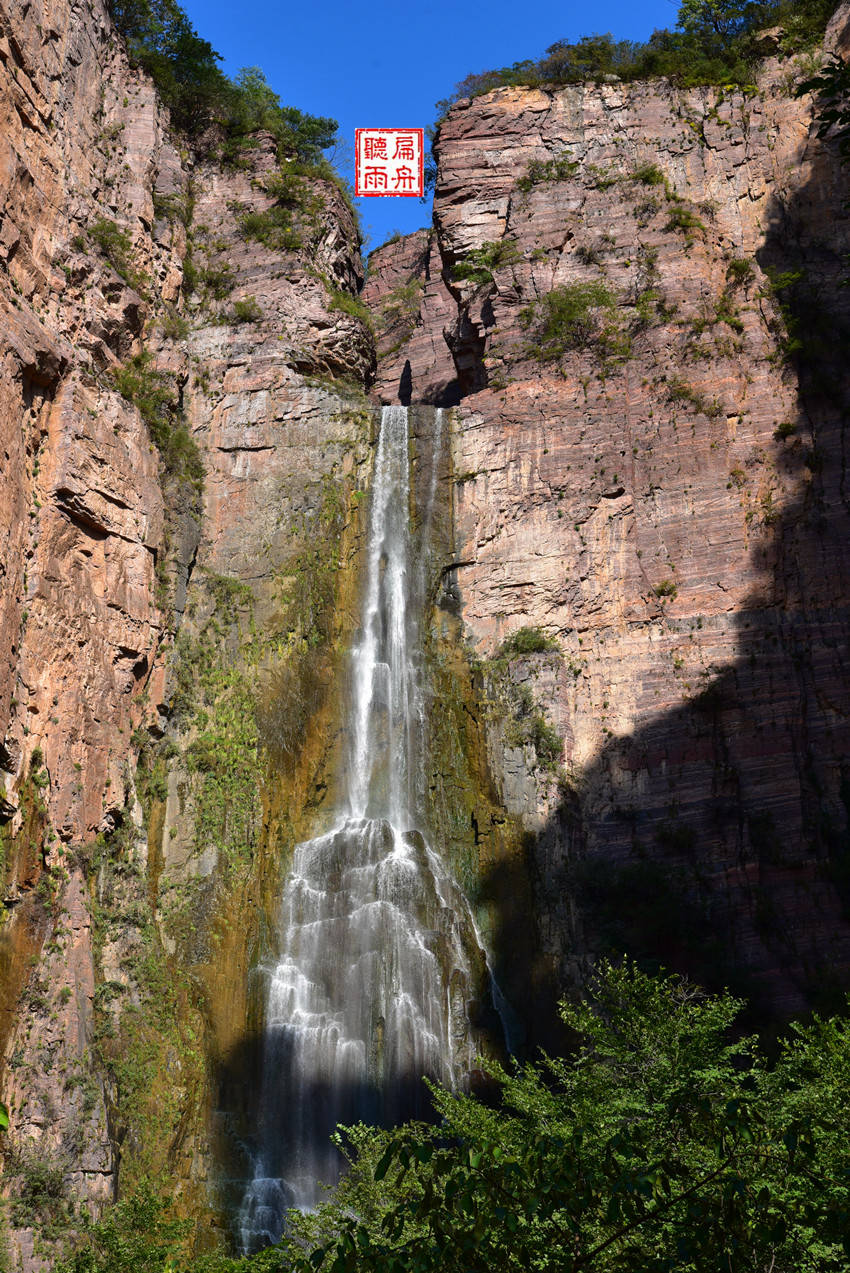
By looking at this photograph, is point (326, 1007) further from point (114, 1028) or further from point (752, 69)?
point (752, 69)

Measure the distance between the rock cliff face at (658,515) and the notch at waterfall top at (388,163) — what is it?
3.00 meters

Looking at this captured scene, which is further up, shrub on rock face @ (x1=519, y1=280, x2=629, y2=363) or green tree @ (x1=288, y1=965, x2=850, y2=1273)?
shrub on rock face @ (x1=519, y1=280, x2=629, y2=363)

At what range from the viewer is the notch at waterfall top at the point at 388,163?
129 ft

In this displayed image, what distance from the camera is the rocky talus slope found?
21.4 m

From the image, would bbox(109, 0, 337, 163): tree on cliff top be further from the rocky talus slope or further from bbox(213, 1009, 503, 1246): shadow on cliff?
bbox(213, 1009, 503, 1246): shadow on cliff

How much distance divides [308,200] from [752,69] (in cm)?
1499

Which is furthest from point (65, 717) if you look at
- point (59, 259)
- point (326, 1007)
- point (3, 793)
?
point (59, 259)

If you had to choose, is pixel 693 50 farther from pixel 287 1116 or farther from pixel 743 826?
pixel 287 1116

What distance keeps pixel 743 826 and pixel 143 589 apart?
1577 cm

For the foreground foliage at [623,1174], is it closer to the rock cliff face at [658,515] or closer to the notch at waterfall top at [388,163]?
the rock cliff face at [658,515]

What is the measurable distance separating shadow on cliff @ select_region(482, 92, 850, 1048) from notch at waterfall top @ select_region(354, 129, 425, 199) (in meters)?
18.7

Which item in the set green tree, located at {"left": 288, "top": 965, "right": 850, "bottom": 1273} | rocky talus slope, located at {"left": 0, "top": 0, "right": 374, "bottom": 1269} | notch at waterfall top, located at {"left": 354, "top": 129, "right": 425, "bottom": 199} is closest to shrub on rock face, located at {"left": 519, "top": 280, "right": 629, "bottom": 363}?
rocky talus slope, located at {"left": 0, "top": 0, "right": 374, "bottom": 1269}

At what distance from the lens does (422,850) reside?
25812mm

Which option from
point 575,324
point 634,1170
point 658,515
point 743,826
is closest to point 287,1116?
point 743,826
